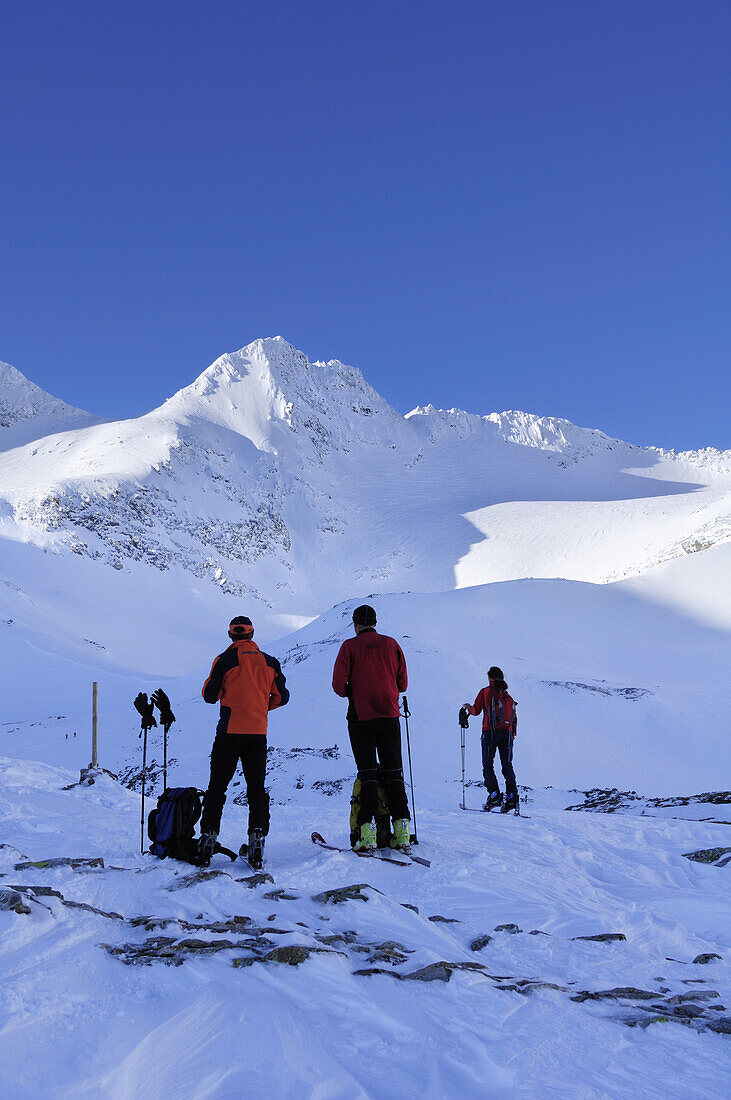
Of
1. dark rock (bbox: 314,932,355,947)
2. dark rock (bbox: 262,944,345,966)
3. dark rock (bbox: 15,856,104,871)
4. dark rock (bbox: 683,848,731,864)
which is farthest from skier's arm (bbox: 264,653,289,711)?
dark rock (bbox: 683,848,731,864)

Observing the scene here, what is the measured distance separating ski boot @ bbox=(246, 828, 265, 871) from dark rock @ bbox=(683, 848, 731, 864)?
4.11 m

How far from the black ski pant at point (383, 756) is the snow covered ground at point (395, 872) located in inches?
25.3

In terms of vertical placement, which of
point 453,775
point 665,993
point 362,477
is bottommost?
point 453,775

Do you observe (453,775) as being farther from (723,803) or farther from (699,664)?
(699,664)

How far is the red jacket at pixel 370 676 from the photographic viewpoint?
6.05 meters

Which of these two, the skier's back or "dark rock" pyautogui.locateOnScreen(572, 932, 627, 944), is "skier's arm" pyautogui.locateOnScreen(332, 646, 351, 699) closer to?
the skier's back

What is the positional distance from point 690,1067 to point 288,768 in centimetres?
1291

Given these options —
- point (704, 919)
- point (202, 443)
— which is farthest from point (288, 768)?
point (202, 443)

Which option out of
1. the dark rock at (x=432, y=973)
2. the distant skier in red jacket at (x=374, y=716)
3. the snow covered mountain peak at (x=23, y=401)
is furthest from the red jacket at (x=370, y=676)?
the snow covered mountain peak at (x=23, y=401)

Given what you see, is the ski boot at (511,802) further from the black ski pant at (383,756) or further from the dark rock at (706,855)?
the black ski pant at (383,756)

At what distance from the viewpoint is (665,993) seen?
3139 mm

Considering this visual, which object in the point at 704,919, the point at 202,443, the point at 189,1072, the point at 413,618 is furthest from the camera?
the point at 202,443

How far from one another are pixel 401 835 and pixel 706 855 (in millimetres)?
3061

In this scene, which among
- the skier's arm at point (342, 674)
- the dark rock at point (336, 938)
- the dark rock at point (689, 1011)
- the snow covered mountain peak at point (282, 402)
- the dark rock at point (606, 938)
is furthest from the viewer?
the snow covered mountain peak at point (282, 402)
